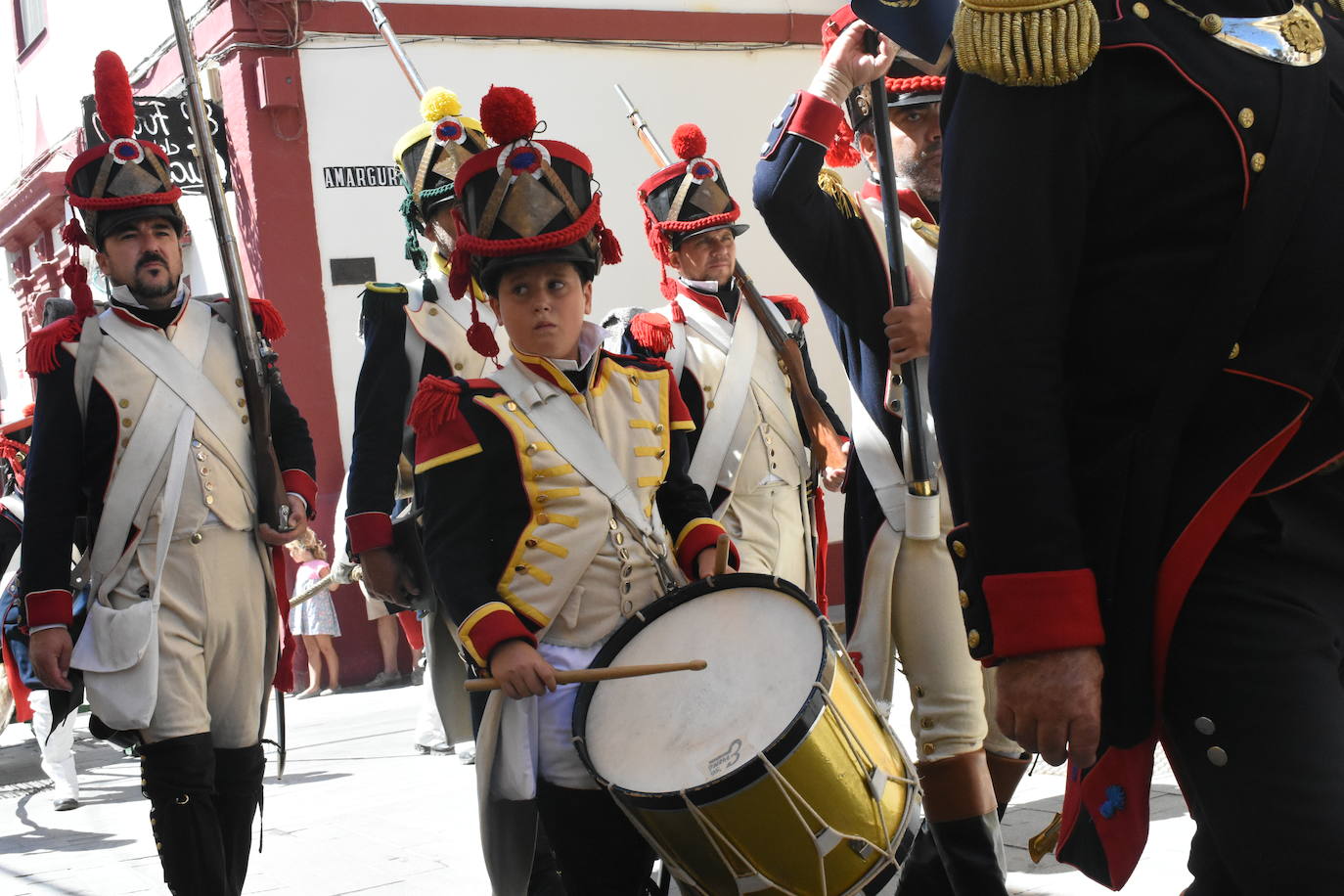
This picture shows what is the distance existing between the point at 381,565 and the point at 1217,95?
3417mm

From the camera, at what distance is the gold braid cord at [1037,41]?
6.72 ft

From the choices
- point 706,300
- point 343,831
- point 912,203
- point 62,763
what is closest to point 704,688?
point 912,203

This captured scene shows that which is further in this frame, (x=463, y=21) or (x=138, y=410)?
(x=463, y=21)

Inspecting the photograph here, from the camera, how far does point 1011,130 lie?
208 centimetres

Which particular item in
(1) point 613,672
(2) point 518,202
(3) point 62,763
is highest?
(2) point 518,202

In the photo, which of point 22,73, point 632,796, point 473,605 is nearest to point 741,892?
point 632,796

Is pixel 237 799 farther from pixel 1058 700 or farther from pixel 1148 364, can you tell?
pixel 1148 364

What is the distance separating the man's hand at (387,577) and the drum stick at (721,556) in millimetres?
1786

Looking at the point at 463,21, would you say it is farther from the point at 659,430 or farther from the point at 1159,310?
the point at 1159,310

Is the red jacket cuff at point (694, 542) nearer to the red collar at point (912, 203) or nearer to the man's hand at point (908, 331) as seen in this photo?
the man's hand at point (908, 331)

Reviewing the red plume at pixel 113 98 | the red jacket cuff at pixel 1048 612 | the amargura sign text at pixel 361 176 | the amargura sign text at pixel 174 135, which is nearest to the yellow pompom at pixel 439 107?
the red plume at pixel 113 98

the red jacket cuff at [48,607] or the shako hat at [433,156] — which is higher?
the shako hat at [433,156]

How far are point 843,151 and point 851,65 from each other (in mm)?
566

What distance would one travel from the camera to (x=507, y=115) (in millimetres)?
3582
